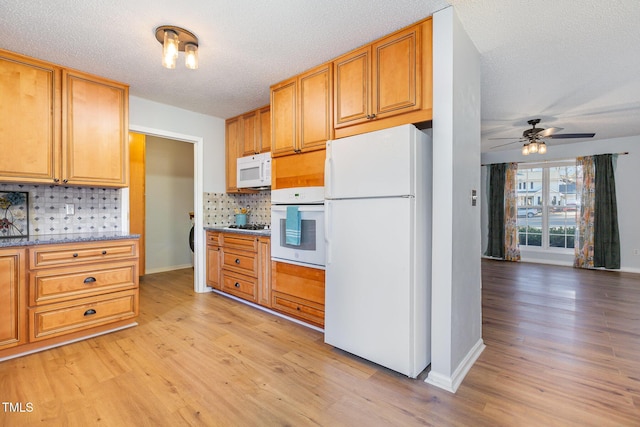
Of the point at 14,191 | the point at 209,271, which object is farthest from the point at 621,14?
the point at 14,191

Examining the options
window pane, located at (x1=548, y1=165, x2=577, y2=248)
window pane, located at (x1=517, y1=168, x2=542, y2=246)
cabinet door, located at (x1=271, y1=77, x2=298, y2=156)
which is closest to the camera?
cabinet door, located at (x1=271, y1=77, x2=298, y2=156)

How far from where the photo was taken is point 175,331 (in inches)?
107

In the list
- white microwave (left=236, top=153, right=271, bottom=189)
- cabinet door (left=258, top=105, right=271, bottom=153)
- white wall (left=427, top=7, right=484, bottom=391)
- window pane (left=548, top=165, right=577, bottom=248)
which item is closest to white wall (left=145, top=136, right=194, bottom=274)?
white microwave (left=236, top=153, right=271, bottom=189)

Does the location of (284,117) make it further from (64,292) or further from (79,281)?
(64,292)

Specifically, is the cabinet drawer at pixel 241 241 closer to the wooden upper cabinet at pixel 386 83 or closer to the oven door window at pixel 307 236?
the oven door window at pixel 307 236

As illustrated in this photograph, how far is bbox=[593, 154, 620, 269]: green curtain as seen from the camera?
541cm

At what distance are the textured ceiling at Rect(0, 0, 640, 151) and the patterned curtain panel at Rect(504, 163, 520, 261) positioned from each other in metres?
3.12

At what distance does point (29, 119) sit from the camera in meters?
2.50

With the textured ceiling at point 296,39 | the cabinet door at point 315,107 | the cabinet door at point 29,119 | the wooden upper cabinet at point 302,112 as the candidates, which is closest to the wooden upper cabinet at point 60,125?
the cabinet door at point 29,119

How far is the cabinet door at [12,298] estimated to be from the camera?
2184mm

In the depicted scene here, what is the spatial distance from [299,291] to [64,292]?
1.94m

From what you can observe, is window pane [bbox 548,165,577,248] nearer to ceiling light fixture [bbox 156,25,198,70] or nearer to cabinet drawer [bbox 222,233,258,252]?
cabinet drawer [bbox 222,233,258,252]

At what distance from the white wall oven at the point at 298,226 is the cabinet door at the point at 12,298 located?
6.41 feet

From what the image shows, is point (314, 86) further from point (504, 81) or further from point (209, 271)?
point (209, 271)
